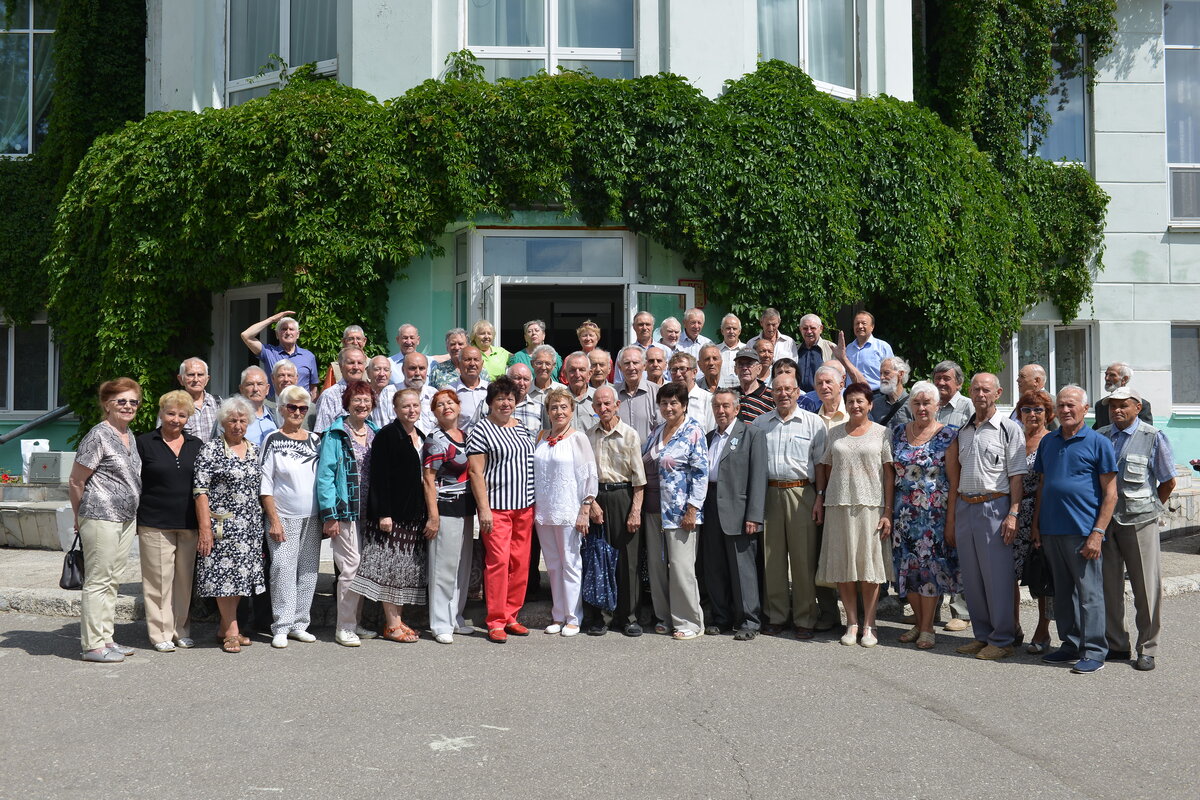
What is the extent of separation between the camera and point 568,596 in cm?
789

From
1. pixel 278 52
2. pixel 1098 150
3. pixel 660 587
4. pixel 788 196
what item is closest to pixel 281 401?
pixel 660 587

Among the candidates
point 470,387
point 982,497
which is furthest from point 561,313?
point 982,497

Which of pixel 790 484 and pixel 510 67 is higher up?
pixel 510 67

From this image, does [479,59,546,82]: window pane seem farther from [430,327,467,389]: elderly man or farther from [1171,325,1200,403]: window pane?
[1171,325,1200,403]: window pane

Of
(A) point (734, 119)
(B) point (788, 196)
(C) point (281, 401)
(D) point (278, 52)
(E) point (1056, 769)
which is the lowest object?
(E) point (1056, 769)

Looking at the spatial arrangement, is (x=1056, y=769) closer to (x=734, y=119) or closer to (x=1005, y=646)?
(x=1005, y=646)

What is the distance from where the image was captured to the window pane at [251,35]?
13.5 metres

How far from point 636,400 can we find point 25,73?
524 inches

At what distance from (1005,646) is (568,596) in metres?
3.01

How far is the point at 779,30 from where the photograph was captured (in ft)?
43.6

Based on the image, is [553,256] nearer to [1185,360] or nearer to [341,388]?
[341,388]

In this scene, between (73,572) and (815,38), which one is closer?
(73,572)

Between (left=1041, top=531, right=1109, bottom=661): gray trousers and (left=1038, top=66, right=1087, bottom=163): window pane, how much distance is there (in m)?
11.6

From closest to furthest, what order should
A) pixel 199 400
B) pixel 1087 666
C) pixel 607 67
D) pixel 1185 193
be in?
pixel 1087 666 < pixel 199 400 < pixel 607 67 < pixel 1185 193
